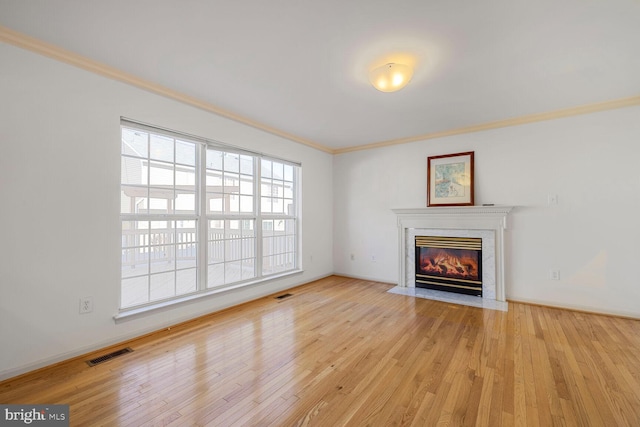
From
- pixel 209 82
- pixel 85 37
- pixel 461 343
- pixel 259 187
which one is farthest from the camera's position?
pixel 259 187

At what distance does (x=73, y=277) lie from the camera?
235 cm

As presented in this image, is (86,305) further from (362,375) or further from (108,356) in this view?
(362,375)

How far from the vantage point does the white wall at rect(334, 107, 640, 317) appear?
3254mm

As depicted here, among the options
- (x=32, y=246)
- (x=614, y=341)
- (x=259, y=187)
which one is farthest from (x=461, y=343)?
(x=32, y=246)

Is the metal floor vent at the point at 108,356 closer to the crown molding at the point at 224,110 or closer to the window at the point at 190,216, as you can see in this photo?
the window at the point at 190,216

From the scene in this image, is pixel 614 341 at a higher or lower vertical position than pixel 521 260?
lower

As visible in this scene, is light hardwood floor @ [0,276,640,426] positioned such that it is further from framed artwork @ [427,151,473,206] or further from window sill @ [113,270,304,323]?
framed artwork @ [427,151,473,206]

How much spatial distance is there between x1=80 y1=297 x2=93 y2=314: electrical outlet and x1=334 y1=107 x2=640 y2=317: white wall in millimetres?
4428

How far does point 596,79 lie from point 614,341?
257cm

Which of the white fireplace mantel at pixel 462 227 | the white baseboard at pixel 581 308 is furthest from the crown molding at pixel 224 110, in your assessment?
the white baseboard at pixel 581 308

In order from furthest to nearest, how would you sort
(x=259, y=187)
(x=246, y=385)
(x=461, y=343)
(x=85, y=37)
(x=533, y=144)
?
(x=259, y=187) → (x=533, y=144) → (x=461, y=343) → (x=85, y=37) → (x=246, y=385)

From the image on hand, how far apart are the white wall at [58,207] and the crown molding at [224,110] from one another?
2.5 inches

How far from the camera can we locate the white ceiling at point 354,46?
1.81m

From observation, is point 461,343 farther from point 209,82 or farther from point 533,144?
point 209,82
